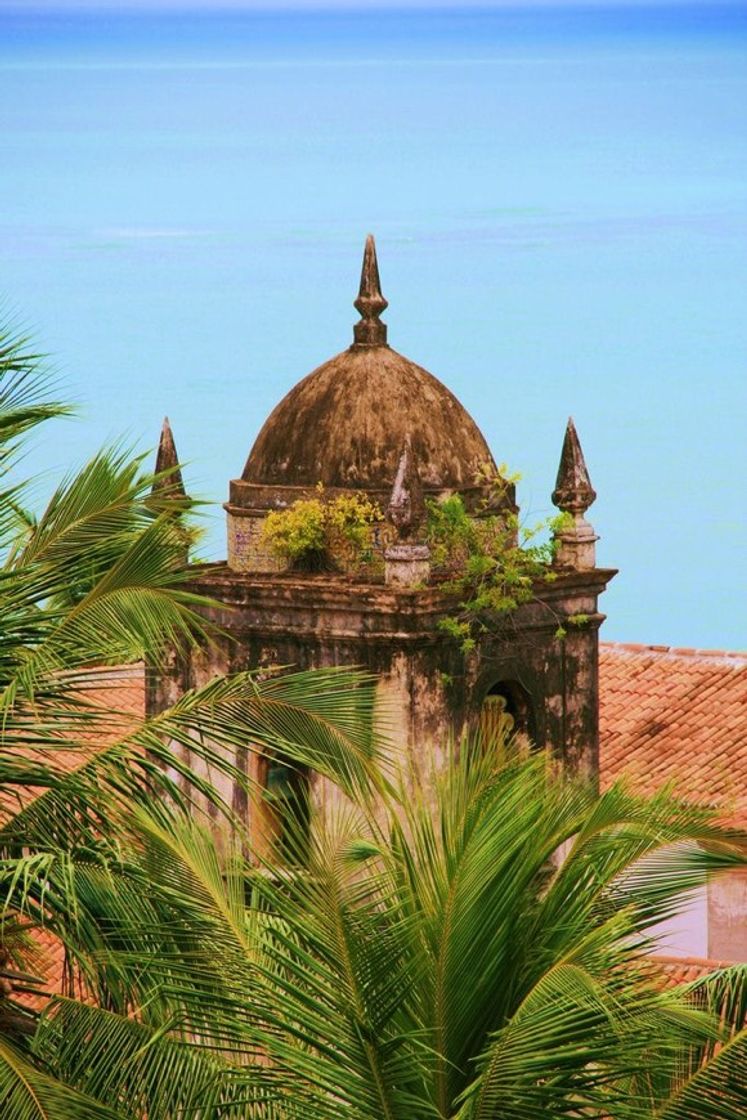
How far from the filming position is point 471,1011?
950cm

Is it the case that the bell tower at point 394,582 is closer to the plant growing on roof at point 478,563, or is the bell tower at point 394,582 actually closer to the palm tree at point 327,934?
the plant growing on roof at point 478,563

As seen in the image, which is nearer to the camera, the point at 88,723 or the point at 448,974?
the point at 448,974

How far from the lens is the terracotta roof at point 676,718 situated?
23.2 metres

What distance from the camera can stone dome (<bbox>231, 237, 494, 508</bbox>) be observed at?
1764 centimetres

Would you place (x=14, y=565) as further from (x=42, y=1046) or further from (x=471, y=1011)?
(x=471, y=1011)

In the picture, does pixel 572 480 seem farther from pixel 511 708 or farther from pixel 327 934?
pixel 327 934

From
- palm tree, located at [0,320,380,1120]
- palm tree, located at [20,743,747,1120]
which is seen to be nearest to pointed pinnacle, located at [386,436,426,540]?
palm tree, located at [0,320,380,1120]

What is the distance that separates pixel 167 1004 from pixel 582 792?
1770 mm

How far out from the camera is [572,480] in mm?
18891

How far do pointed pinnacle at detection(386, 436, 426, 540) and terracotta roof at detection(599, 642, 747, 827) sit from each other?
607 cm

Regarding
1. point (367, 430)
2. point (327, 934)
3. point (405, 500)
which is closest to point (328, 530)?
point (405, 500)

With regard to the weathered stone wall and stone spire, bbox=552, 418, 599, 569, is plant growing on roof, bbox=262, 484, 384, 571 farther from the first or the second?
stone spire, bbox=552, 418, 599, 569

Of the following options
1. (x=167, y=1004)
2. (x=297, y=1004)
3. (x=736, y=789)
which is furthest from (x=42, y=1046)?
(x=736, y=789)

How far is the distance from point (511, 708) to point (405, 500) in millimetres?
1901
